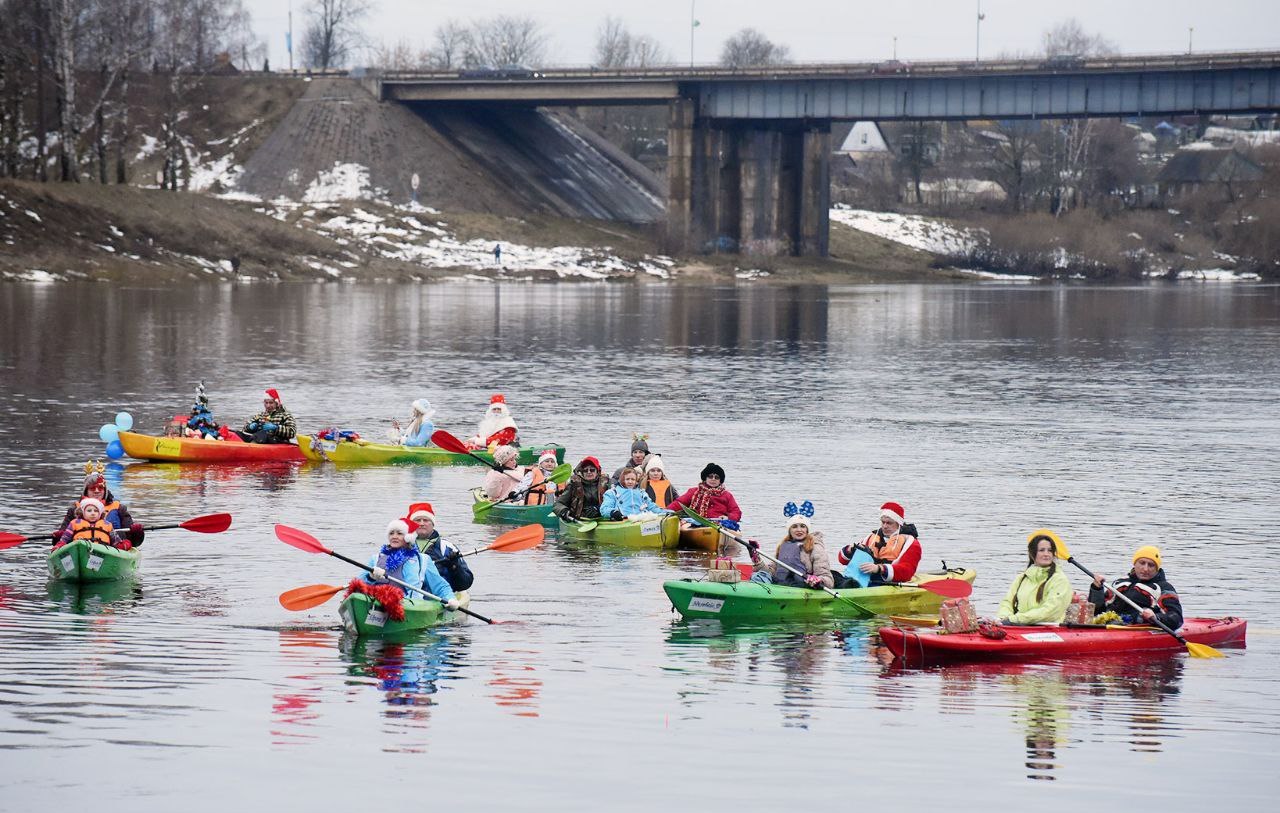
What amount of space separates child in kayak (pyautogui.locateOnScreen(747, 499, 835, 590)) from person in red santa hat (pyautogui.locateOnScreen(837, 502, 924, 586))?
71 centimetres

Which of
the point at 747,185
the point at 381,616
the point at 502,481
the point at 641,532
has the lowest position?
the point at 381,616

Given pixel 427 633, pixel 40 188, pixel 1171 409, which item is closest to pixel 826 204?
pixel 40 188

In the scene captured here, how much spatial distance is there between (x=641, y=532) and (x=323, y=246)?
89903 mm

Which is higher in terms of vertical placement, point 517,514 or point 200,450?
point 200,450

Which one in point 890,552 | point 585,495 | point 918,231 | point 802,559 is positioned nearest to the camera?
point 802,559

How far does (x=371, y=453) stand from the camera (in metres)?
36.3

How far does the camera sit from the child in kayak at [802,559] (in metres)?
21.5

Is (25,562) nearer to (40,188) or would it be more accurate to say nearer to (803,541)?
(803,541)

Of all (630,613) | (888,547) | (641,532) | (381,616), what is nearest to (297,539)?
(381,616)

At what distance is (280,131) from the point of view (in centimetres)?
12850

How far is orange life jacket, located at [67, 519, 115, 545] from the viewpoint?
2261 centimetres

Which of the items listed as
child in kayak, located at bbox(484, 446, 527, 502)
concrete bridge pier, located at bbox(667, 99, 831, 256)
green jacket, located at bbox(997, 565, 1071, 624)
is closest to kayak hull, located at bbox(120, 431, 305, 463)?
child in kayak, located at bbox(484, 446, 527, 502)

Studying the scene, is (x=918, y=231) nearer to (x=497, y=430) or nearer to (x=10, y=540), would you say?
(x=497, y=430)

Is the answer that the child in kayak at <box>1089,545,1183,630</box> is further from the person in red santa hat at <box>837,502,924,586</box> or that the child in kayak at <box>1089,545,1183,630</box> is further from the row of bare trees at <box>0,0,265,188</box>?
the row of bare trees at <box>0,0,265,188</box>
